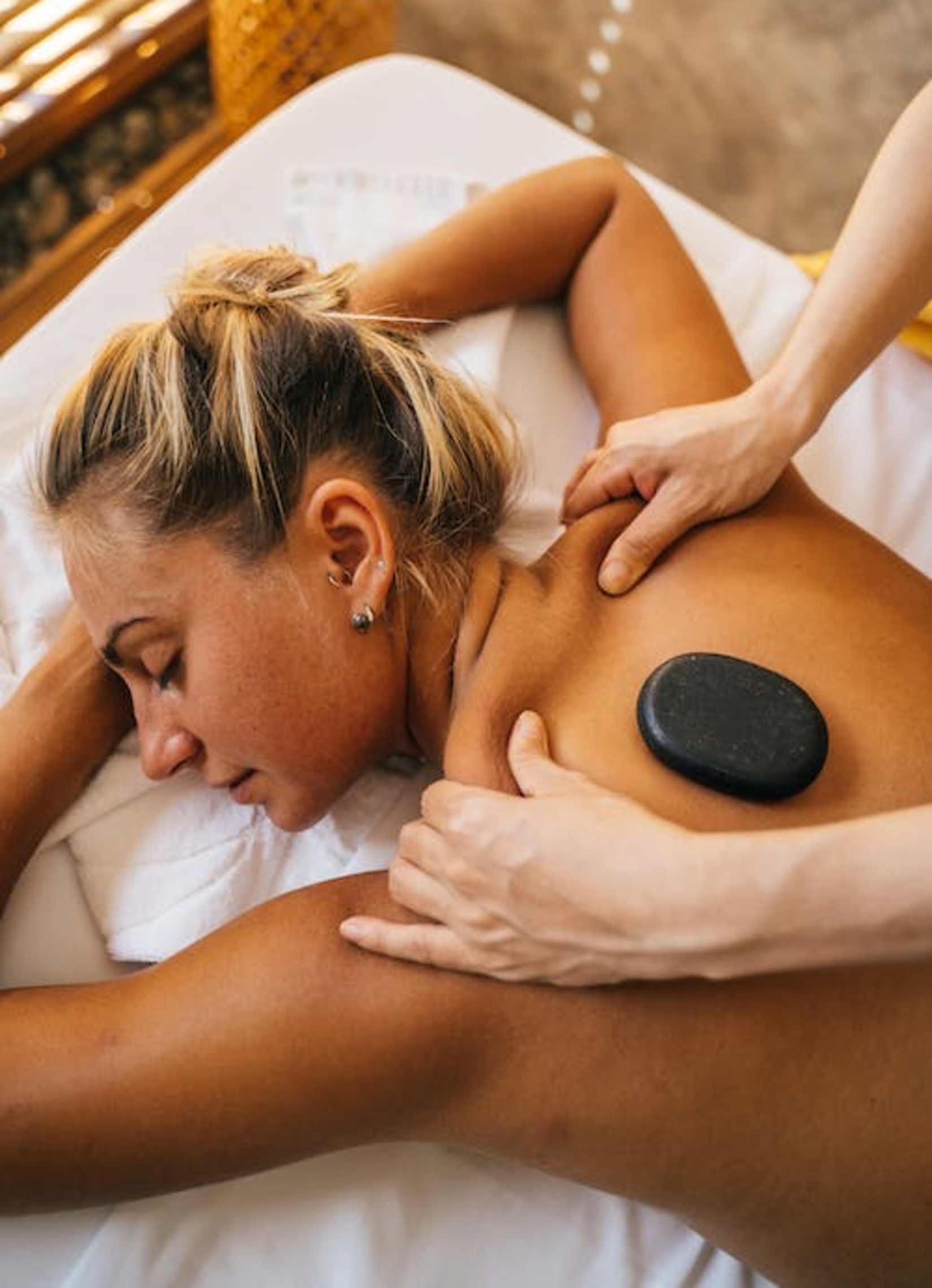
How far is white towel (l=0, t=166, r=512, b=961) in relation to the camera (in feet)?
3.67

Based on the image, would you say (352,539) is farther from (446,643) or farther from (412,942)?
(412,942)

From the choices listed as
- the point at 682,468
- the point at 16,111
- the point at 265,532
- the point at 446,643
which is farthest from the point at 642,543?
the point at 16,111

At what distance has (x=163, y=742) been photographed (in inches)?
41.6

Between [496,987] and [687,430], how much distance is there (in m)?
0.52

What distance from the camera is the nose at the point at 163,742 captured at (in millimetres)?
1048

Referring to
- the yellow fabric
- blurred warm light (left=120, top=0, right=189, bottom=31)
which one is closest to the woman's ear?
the yellow fabric

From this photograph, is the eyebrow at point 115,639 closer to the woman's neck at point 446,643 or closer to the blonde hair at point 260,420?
the blonde hair at point 260,420

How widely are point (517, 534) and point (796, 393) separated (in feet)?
1.03

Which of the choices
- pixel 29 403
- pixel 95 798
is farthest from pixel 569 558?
pixel 29 403

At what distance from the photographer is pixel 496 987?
887 mm

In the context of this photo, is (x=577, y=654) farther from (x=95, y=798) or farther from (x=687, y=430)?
(x=95, y=798)

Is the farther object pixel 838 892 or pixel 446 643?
pixel 446 643

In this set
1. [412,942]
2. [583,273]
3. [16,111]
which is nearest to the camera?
[412,942]

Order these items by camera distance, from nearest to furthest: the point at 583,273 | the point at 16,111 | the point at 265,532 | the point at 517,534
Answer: the point at 265,532 < the point at 517,534 < the point at 583,273 < the point at 16,111
